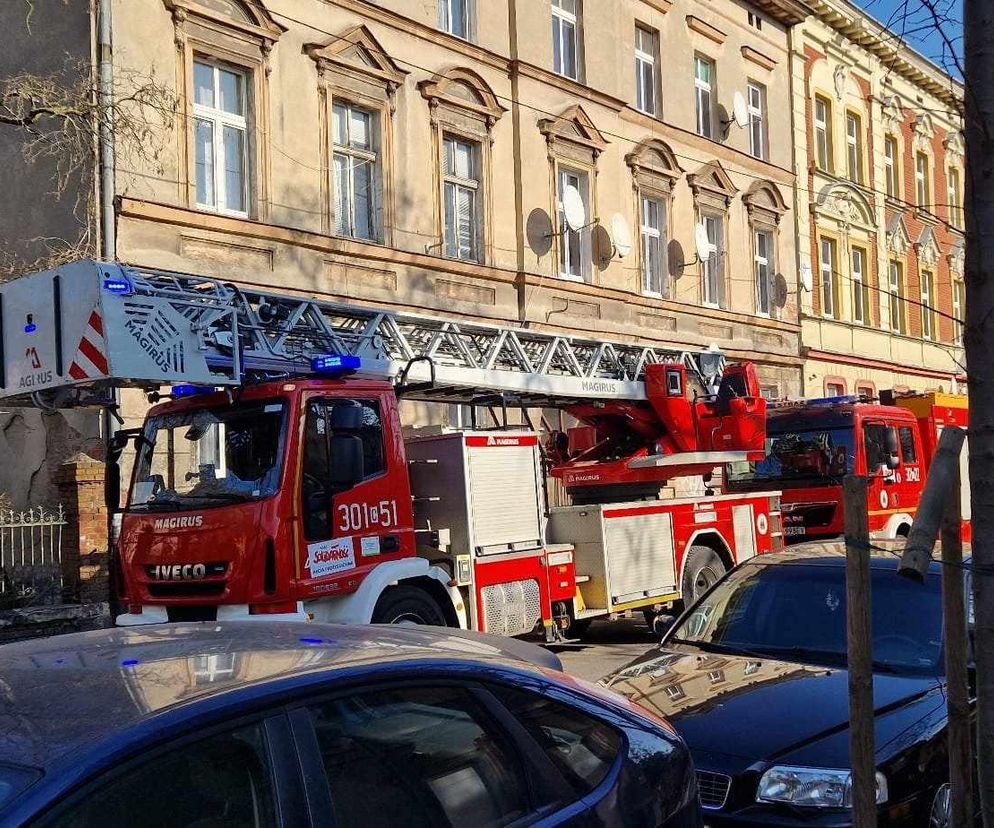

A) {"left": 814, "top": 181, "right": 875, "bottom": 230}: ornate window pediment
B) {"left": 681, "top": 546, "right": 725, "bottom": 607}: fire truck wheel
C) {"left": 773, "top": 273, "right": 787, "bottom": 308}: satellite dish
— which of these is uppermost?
{"left": 814, "top": 181, "right": 875, "bottom": 230}: ornate window pediment

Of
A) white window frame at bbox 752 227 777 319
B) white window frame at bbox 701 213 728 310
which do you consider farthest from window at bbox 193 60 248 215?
white window frame at bbox 752 227 777 319

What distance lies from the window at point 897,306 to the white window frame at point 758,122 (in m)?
6.30

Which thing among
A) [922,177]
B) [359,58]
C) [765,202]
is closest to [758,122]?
[765,202]

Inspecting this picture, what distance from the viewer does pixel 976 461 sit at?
9.20ft

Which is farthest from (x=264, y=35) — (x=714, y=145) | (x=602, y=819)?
(x=602, y=819)

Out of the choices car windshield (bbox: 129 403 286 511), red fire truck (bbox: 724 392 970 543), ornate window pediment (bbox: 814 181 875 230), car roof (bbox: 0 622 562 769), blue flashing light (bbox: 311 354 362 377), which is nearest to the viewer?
car roof (bbox: 0 622 562 769)

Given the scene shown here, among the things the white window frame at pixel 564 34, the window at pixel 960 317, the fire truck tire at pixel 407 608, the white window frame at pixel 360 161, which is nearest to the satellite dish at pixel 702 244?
the white window frame at pixel 564 34

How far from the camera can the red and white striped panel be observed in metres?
7.13

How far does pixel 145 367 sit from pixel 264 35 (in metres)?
8.44

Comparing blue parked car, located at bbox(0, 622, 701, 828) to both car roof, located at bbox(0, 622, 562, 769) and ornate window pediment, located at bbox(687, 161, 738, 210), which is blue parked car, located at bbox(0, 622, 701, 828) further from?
ornate window pediment, located at bbox(687, 161, 738, 210)

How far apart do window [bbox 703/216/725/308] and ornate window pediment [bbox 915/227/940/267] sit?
34.0 feet

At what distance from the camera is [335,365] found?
8.15 meters

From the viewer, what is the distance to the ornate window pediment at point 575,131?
18.9 m

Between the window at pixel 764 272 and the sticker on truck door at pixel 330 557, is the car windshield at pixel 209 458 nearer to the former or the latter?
the sticker on truck door at pixel 330 557
